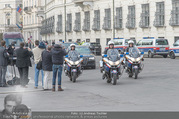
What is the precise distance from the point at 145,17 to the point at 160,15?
250cm

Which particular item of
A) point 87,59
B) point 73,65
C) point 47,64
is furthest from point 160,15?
point 47,64

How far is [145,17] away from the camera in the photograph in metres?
44.3

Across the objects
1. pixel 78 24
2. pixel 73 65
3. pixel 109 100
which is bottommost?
pixel 109 100

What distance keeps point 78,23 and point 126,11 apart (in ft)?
39.2

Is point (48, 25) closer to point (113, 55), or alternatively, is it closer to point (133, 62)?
point (133, 62)

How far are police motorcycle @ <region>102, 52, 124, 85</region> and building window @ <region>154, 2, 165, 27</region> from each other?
26.9 metres

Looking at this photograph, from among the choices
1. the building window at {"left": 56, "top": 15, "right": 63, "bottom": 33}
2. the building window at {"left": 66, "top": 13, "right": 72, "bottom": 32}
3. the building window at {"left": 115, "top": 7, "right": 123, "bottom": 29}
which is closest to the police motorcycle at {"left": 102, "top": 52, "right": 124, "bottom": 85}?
the building window at {"left": 115, "top": 7, "right": 123, "bottom": 29}

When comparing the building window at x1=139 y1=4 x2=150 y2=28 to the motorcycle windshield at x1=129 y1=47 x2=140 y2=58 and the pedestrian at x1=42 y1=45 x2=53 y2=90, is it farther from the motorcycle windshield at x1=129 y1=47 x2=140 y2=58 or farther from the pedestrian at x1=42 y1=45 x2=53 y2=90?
the pedestrian at x1=42 y1=45 x2=53 y2=90

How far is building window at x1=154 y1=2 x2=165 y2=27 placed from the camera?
137 feet

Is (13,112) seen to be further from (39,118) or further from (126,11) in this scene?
(126,11)

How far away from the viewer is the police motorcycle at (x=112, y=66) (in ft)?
49.7

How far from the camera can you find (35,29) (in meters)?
86.2

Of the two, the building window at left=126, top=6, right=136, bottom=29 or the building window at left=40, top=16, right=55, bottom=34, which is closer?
the building window at left=126, top=6, right=136, bottom=29

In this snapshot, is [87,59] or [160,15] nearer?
[87,59]
